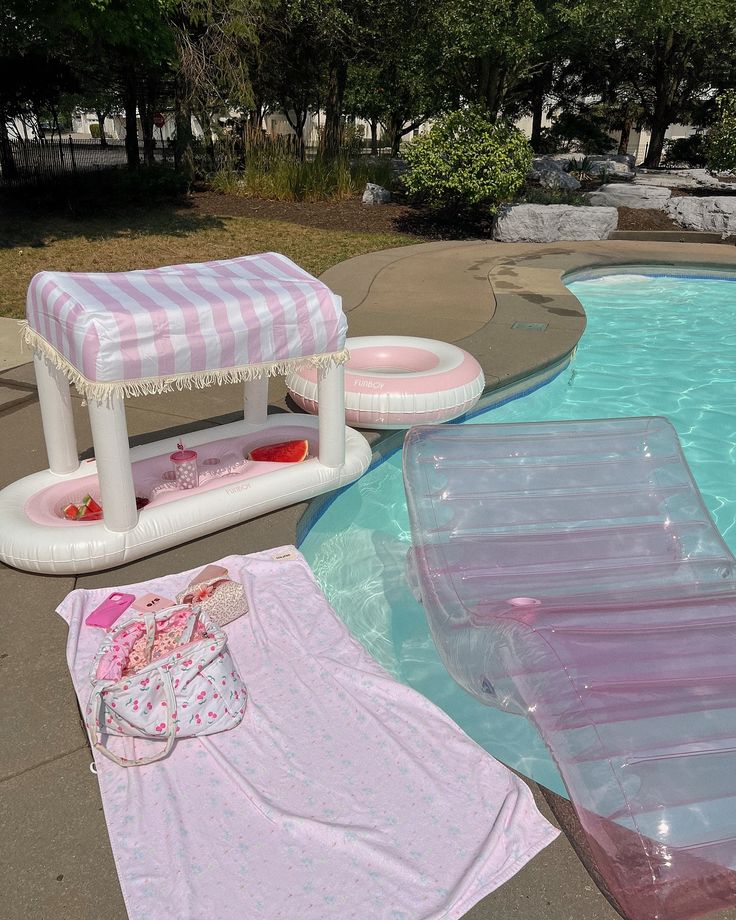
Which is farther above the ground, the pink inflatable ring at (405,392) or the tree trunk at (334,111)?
the tree trunk at (334,111)

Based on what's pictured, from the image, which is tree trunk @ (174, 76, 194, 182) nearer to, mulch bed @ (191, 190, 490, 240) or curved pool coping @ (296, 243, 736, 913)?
mulch bed @ (191, 190, 490, 240)

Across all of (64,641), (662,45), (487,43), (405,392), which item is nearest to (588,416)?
(405,392)

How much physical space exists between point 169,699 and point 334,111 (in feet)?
58.6

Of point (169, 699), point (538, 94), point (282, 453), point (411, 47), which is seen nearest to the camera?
point (169, 699)

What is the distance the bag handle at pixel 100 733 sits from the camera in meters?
3.04

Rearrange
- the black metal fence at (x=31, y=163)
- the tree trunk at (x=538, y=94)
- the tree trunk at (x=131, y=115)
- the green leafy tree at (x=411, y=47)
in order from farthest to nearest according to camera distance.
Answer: the tree trunk at (x=538, y=94) < the tree trunk at (x=131, y=115) < the black metal fence at (x=31, y=163) < the green leafy tree at (x=411, y=47)

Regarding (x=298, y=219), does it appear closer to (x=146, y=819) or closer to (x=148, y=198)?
(x=148, y=198)

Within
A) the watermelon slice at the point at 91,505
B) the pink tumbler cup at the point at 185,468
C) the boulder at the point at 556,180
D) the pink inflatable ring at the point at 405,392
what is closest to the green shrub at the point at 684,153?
the boulder at the point at 556,180

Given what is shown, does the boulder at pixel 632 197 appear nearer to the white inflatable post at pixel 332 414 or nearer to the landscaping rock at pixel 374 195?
the landscaping rock at pixel 374 195

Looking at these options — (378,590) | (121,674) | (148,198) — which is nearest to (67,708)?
(121,674)

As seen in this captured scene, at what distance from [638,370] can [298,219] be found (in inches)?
357

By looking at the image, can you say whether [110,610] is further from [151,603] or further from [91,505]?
[91,505]

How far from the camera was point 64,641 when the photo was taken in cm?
373

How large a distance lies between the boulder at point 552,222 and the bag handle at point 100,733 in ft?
42.2
